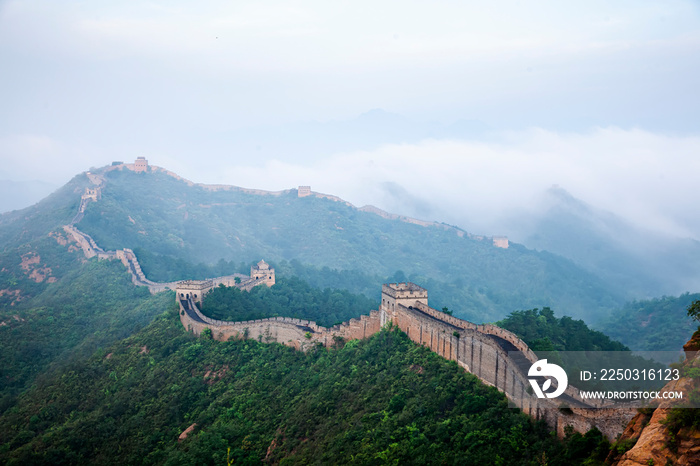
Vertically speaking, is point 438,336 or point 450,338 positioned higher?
point 450,338

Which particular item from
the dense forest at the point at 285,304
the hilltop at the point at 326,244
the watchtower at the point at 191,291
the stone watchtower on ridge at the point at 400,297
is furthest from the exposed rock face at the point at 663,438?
the hilltop at the point at 326,244

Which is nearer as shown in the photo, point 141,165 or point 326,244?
point 326,244

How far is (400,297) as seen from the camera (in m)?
42.8

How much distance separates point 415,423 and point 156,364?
88.1ft

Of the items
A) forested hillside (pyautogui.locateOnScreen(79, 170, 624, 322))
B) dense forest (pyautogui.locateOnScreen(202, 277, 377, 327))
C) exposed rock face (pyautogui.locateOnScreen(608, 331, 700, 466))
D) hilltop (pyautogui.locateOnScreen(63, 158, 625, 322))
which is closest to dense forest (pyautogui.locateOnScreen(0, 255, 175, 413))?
dense forest (pyautogui.locateOnScreen(202, 277, 377, 327))

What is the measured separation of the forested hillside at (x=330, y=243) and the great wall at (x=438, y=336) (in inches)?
1257

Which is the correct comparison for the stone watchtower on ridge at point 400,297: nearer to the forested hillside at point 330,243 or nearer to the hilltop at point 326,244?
the hilltop at point 326,244

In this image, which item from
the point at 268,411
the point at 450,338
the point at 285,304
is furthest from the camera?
the point at 285,304

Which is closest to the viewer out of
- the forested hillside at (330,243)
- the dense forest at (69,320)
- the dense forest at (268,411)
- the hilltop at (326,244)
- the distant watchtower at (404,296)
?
the dense forest at (268,411)

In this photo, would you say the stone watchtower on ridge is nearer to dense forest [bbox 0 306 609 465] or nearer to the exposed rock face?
dense forest [bbox 0 306 609 465]

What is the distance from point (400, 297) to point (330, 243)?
80.5 metres

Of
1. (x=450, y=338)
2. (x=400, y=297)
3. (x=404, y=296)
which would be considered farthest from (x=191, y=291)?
(x=450, y=338)

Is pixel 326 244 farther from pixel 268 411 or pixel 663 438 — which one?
pixel 663 438

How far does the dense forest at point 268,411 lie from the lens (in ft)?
92.2
